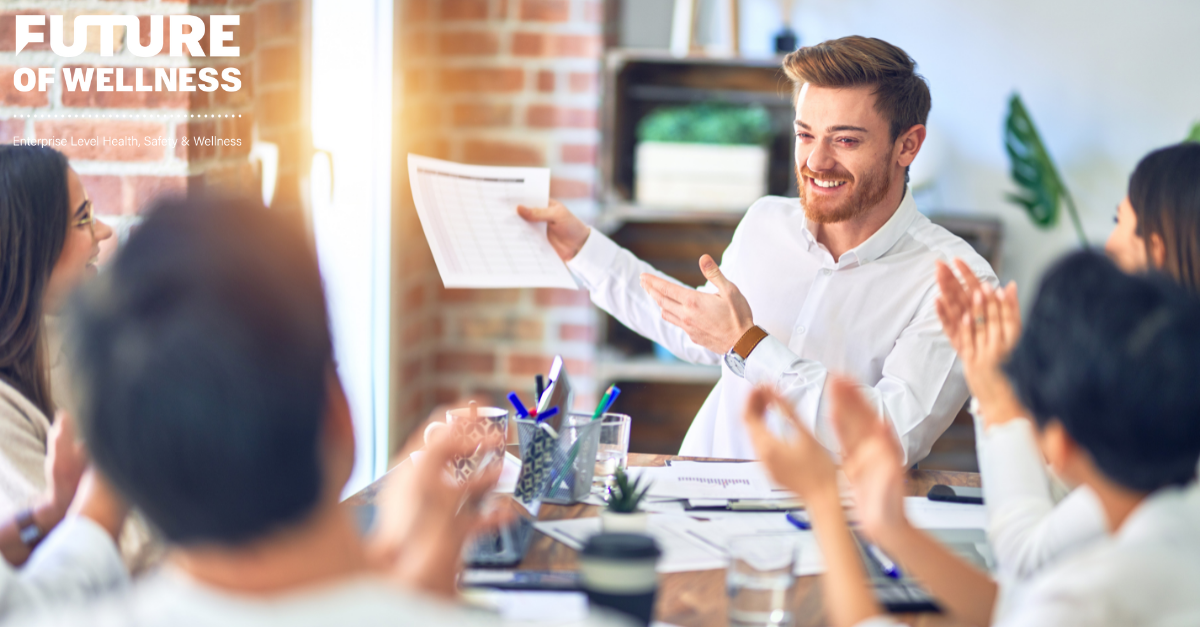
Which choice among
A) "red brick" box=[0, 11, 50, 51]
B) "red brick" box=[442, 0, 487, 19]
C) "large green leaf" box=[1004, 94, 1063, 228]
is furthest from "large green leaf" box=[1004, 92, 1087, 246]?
"red brick" box=[0, 11, 50, 51]

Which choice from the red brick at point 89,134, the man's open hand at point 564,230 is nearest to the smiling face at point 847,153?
the man's open hand at point 564,230

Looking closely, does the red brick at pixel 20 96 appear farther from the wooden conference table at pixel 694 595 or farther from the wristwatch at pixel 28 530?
the wooden conference table at pixel 694 595

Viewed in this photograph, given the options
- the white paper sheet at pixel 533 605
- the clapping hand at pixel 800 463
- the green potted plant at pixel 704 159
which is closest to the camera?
the clapping hand at pixel 800 463

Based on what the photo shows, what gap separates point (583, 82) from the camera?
277 cm

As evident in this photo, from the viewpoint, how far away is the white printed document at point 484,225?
1.79 metres

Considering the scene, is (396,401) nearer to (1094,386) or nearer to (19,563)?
(19,563)

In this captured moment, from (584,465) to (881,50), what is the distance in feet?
3.30

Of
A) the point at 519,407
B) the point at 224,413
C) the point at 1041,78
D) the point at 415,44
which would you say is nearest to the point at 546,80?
the point at 415,44

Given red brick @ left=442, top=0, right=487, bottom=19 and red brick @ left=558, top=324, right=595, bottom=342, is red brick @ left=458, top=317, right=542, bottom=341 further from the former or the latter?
red brick @ left=442, top=0, right=487, bottom=19

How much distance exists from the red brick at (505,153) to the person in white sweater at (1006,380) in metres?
1.55

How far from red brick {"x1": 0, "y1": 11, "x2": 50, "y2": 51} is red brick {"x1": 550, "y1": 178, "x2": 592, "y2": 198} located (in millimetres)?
1372

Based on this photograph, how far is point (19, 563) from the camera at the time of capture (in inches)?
44.5

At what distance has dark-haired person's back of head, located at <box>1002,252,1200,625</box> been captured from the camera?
0.83 meters

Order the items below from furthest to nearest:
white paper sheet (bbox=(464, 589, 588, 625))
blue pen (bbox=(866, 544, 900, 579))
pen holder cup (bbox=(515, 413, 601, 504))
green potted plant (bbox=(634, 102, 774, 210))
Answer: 1. green potted plant (bbox=(634, 102, 774, 210))
2. pen holder cup (bbox=(515, 413, 601, 504))
3. blue pen (bbox=(866, 544, 900, 579))
4. white paper sheet (bbox=(464, 589, 588, 625))
